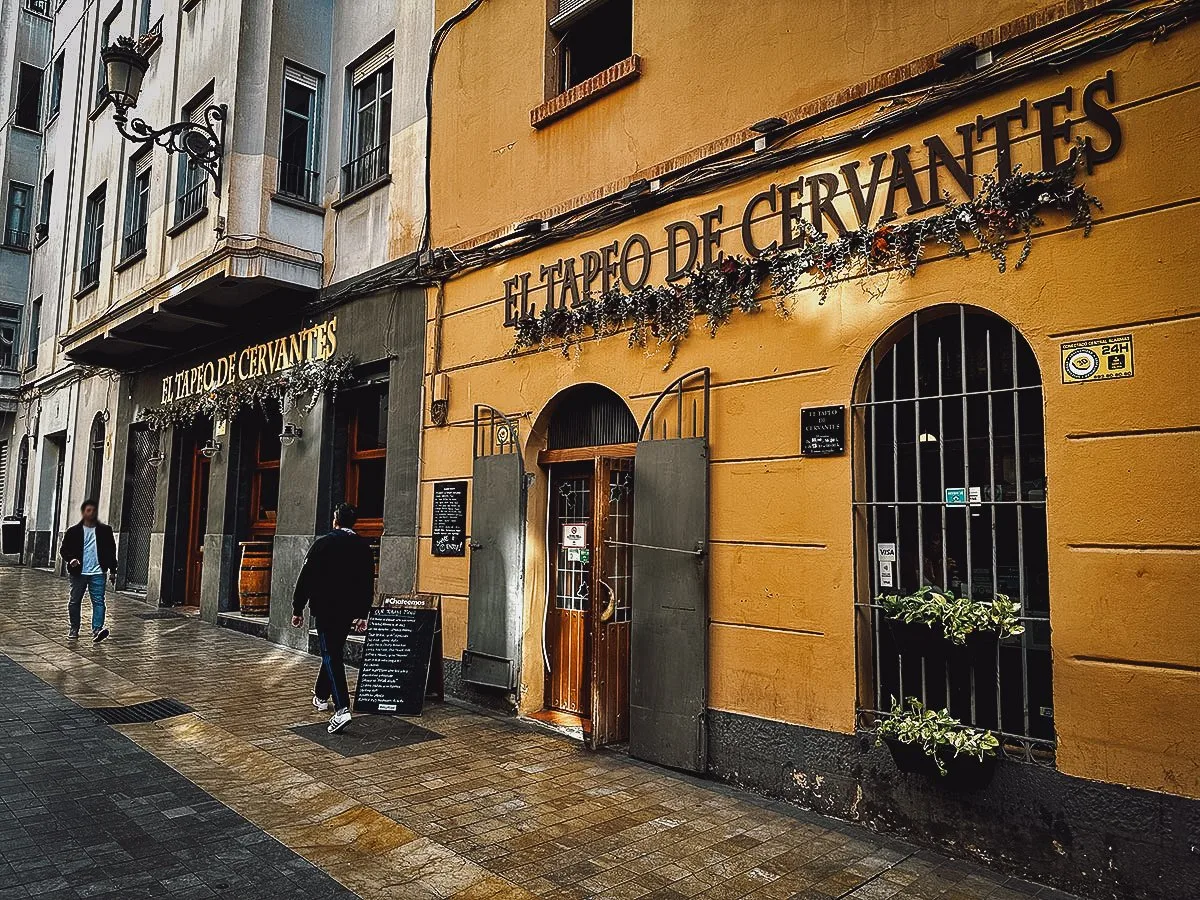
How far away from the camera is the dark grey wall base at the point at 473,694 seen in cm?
739

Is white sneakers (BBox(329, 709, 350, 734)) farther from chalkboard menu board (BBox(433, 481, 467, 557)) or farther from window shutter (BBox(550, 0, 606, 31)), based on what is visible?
window shutter (BBox(550, 0, 606, 31))

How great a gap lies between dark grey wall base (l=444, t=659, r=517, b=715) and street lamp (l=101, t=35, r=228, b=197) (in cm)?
696

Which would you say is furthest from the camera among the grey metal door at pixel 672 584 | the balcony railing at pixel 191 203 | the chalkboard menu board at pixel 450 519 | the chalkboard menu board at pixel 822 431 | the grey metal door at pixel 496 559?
the balcony railing at pixel 191 203

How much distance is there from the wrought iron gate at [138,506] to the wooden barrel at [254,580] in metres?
4.43

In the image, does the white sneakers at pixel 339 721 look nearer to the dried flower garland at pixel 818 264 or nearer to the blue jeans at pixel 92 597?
the dried flower garland at pixel 818 264

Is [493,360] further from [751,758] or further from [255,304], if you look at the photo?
[255,304]

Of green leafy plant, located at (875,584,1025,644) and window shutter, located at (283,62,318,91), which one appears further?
window shutter, located at (283,62,318,91)

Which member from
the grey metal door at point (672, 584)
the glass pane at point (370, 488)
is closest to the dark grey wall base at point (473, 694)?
the grey metal door at point (672, 584)

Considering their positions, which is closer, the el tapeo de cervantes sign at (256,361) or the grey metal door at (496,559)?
the grey metal door at (496,559)

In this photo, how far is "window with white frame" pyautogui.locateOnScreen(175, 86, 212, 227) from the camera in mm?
11672

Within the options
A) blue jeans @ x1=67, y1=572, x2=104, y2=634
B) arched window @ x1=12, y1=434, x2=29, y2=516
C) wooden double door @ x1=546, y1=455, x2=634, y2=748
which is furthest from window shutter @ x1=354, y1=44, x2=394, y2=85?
arched window @ x1=12, y1=434, x2=29, y2=516

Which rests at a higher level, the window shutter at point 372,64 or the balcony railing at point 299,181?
the window shutter at point 372,64

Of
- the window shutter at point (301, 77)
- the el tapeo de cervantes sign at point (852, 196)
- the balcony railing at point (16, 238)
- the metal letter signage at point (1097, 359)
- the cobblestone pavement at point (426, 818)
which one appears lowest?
the cobblestone pavement at point (426, 818)

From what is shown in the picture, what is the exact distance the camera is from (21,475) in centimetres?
2141
